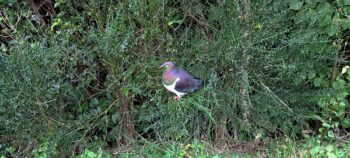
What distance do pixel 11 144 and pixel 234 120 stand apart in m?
2.02

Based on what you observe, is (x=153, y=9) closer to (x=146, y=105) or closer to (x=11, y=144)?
(x=146, y=105)

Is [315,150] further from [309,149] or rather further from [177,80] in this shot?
[177,80]

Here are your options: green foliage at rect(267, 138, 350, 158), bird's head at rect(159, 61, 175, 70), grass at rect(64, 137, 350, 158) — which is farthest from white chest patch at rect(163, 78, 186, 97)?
green foliage at rect(267, 138, 350, 158)

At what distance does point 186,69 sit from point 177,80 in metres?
0.40

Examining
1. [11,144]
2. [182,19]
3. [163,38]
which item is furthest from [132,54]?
[11,144]

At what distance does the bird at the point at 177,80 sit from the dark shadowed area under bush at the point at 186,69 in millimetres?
100

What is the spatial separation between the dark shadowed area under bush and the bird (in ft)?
0.33

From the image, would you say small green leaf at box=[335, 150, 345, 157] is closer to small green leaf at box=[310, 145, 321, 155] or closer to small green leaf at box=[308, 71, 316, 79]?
small green leaf at box=[310, 145, 321, 155]

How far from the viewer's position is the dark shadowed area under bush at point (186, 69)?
4.08 m

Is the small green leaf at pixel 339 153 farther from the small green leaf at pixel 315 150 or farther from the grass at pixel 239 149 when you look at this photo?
the small green leaf at pixel 315 150

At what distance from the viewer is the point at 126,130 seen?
15.2ft

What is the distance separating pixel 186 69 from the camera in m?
4.34

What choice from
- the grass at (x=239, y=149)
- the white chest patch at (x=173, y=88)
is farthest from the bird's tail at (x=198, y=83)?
the grass at (x=239, y=149)

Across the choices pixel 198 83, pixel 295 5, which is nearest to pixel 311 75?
pixel 295 5
